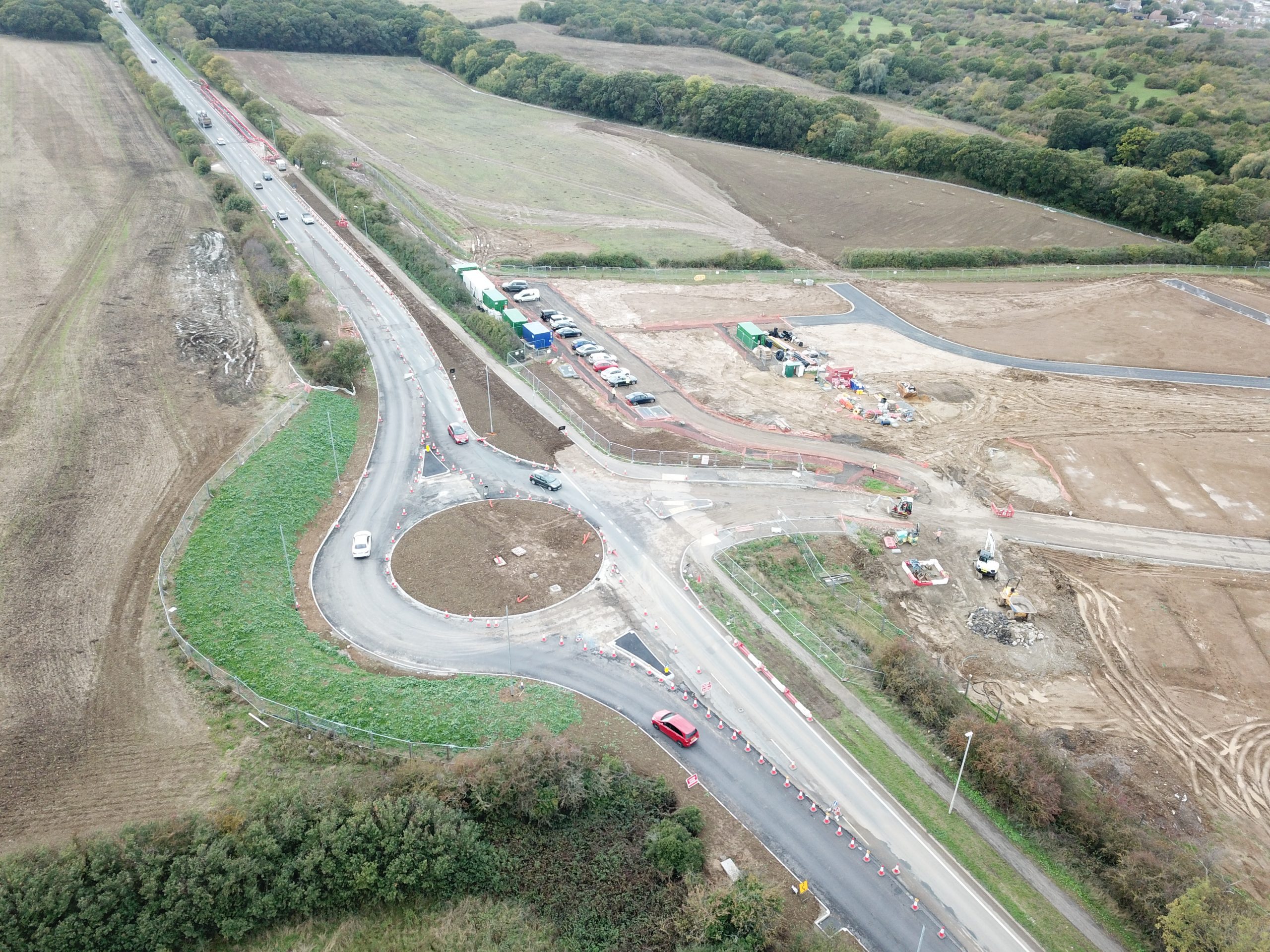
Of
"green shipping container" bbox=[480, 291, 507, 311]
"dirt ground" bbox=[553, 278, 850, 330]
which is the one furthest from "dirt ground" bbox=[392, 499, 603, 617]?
"dirt ground" bbox=[553, 278, 850, 330]

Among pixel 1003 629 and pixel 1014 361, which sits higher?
pixel 1014 361

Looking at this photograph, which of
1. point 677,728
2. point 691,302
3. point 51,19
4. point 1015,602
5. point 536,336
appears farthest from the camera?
point 51,19

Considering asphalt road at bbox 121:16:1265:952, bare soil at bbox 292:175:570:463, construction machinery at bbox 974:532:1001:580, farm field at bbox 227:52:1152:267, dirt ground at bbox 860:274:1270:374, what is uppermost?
farm field at bbox 227:52:1152:267

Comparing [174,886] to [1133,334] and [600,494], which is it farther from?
[1133,334]

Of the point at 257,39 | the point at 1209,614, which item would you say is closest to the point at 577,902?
the point at 1209,614

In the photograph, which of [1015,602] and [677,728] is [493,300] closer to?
[677,728]

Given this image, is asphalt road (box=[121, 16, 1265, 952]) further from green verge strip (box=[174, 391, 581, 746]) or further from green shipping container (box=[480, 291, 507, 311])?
green shipping container (box=[480, 291, 507, 311])

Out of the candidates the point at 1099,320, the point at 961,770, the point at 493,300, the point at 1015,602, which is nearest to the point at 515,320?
the point at 493,300
